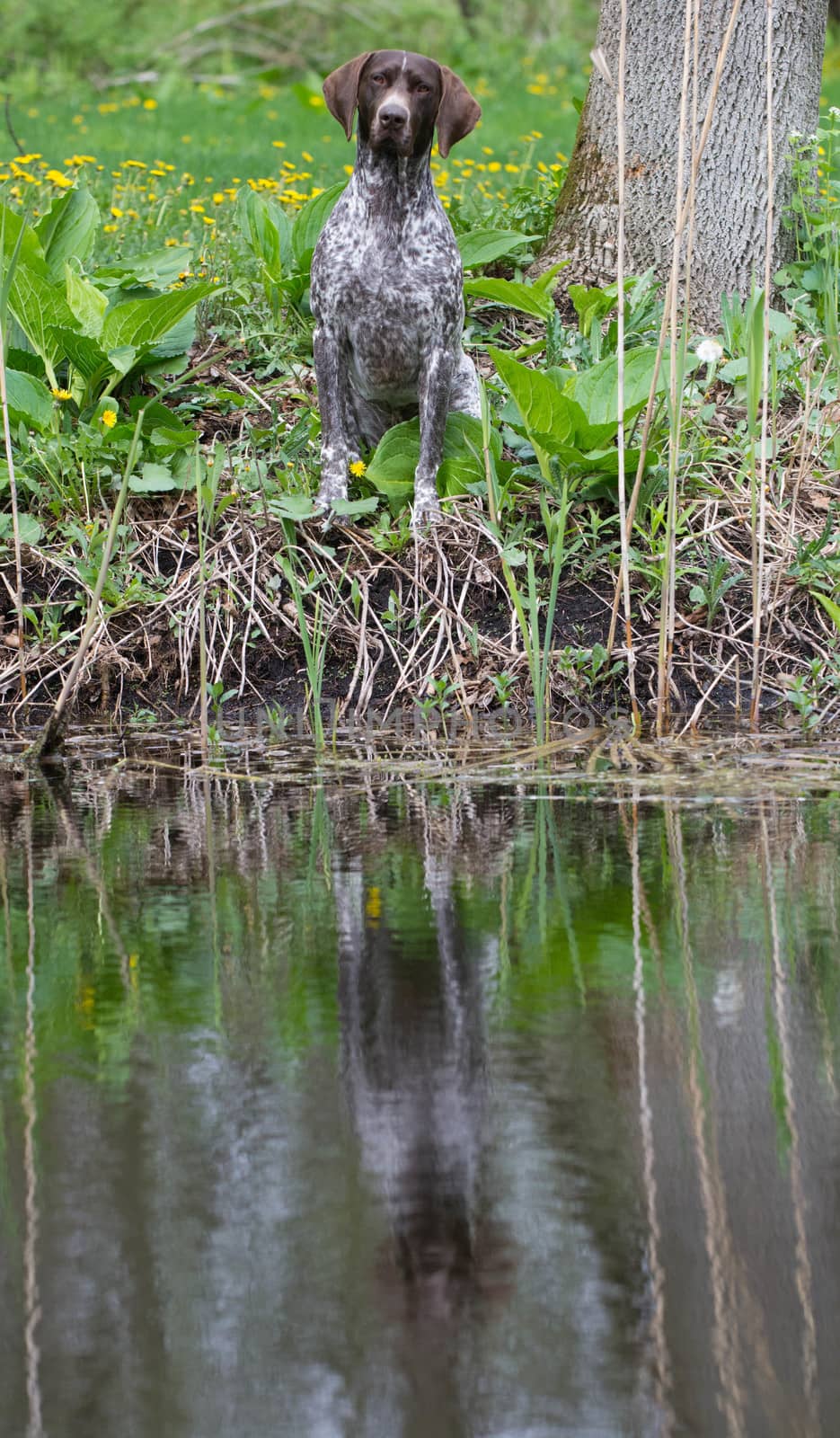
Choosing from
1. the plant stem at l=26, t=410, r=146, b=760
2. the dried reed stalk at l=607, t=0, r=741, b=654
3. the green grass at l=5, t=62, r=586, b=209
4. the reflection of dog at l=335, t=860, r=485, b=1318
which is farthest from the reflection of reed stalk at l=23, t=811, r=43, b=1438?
the green grass at l=5, t=62, r=586, b=209

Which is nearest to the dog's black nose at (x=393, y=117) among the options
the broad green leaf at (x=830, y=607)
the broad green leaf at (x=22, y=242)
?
the broad green leaf at (x=22, y=242)

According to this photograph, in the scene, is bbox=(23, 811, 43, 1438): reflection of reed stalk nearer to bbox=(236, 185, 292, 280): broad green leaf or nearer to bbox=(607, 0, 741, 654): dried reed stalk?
bbox=(607, 0, 741, 654): dried reed stalk

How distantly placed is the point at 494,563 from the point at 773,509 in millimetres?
922

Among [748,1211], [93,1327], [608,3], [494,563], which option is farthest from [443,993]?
[608,3]

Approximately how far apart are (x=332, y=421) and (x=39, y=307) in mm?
1017

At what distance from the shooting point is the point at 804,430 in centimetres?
489

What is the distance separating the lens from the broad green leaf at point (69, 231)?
17.4 ft

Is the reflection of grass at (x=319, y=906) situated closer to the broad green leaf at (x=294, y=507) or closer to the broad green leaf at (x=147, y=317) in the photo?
the broad green leaf at (x=294, y=507)

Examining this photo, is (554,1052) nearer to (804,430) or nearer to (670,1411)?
(670,1411)

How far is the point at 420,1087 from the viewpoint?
77.1 inches

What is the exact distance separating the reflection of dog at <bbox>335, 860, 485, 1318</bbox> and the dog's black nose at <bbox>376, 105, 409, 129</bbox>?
2.62m

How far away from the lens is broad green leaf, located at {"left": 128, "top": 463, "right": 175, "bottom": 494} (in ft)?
15.8

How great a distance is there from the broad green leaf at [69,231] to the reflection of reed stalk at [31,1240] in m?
3.63

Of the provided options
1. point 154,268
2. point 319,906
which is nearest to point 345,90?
point 154,268
